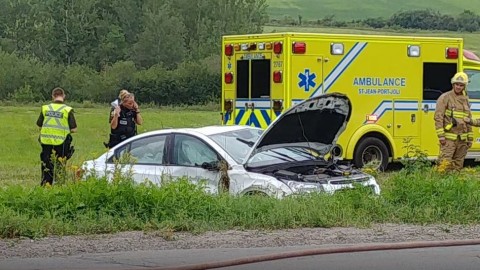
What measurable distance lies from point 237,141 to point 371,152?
207 inches

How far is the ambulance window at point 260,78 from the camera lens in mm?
15295

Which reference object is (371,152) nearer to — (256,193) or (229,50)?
(229,50)

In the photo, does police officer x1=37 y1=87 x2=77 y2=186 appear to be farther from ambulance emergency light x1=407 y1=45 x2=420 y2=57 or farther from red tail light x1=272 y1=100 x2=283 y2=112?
ambulance emergency light x1=407 y1=45 x2=420 y2=57

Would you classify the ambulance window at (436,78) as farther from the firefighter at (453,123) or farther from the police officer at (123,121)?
the police officer at (123,121)

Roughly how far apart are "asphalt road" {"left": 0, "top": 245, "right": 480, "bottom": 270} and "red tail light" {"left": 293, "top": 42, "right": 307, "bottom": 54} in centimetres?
743

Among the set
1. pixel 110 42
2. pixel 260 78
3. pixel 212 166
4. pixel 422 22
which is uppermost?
pixel 422 22

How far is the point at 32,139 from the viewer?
2650cm

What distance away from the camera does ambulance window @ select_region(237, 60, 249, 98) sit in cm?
1585

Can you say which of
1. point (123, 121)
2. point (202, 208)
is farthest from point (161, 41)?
point (202, 208)

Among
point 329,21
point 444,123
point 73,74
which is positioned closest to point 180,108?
point 73,74

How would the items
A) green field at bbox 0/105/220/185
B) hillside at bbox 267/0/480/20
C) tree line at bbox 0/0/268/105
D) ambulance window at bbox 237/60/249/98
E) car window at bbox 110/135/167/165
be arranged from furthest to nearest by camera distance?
hillside at bbox 267/0/480/20 < tree line at bbox 0/0/268/105 < green field at bbox 0/105/220/185 < ambulance window at bbox 237/60/249/98 < car window at bbox 110/135/167/165

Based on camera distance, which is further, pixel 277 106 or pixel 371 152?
pixel 371 152

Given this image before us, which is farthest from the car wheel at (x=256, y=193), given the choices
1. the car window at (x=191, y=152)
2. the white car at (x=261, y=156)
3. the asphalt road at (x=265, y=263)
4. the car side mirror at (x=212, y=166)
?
the asphalt road at (x=265, y=263)

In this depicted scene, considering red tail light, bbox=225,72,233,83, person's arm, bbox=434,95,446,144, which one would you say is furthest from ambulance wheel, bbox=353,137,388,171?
person's arm, bbox=434,95,446,144
